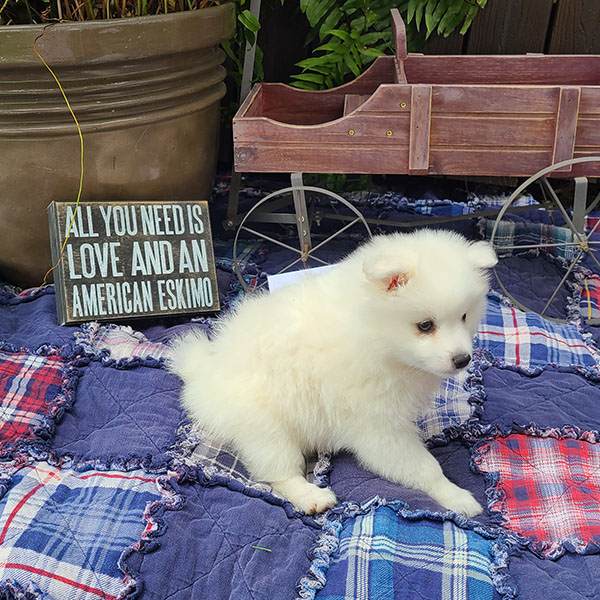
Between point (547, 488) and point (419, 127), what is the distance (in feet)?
3.80

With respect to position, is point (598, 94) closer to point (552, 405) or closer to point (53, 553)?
point (552, 405)

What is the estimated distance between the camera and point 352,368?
1.61 metres

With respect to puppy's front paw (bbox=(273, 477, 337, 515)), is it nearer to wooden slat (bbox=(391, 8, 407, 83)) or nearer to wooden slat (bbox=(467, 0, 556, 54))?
wooden slat (bbox=(391, 8, 407, 83))

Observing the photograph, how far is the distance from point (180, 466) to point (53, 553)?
345 mm

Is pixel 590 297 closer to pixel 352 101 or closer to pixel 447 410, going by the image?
pixel 447 410

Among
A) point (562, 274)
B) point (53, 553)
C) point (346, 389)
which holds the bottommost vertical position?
point (562, 274)

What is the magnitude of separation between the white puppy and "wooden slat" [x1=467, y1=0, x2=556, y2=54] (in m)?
1.91

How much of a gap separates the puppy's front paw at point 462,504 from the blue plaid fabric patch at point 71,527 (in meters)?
0.66

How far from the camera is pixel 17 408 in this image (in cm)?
188

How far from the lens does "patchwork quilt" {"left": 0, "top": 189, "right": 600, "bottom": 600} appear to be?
139 centimetres

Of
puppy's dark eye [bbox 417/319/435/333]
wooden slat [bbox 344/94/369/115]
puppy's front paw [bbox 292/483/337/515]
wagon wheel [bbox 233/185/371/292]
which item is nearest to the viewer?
puppy's dark eye [bbox 417/319/435/333]

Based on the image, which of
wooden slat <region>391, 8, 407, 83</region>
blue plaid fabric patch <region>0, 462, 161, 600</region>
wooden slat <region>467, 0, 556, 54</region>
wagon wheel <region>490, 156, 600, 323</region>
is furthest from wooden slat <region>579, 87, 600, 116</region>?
blue plaid fabric patch <region>0, 462, 161, 600</region>

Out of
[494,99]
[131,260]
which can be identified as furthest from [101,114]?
Result: [494,99]

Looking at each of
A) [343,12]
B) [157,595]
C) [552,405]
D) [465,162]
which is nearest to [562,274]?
[465,162]
